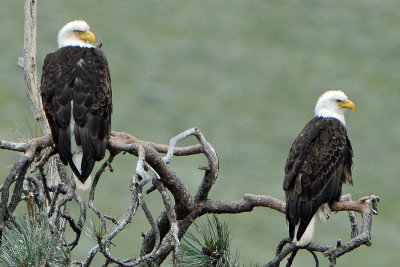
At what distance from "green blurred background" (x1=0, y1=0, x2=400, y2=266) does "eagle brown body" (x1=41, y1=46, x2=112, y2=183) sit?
51.1 ft

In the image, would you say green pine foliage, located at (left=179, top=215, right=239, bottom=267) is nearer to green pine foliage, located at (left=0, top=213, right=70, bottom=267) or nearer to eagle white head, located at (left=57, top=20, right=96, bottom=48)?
green pine foliage, located at (left=0, top=213, right=70, bottom=267)

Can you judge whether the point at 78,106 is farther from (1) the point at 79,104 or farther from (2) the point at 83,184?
(2) the point at 83,184

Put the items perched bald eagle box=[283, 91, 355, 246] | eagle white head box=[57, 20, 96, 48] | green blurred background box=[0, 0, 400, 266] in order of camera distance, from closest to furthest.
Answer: perched bald eagle box=[283, 91, 355, 246]
eagle white head box=[57, 20, 96, 48]
green blurred background box=[0, 0, 400, 266]

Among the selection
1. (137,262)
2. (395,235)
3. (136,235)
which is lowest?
(137,262)

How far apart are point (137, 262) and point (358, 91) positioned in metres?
28.0

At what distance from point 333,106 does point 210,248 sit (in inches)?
98.8

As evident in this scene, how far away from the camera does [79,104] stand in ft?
21.2

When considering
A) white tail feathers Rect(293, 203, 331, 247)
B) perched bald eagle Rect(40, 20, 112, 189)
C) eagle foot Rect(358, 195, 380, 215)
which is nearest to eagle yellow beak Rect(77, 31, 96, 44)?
perched bald eagle Rect(40, 20, 112, 189)

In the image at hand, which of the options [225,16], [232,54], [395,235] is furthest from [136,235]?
[225,16]

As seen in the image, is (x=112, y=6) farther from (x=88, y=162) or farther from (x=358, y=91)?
(x=88, y=162)

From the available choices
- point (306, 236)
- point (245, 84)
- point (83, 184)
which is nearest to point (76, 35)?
point (83, 184)

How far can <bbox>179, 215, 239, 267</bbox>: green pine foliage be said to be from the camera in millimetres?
5512

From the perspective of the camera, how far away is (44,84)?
21.9 feet

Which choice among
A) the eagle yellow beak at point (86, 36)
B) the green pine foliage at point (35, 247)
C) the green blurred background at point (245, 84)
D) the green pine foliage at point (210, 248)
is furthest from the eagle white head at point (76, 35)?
the green blurred background at point (245, 84)
